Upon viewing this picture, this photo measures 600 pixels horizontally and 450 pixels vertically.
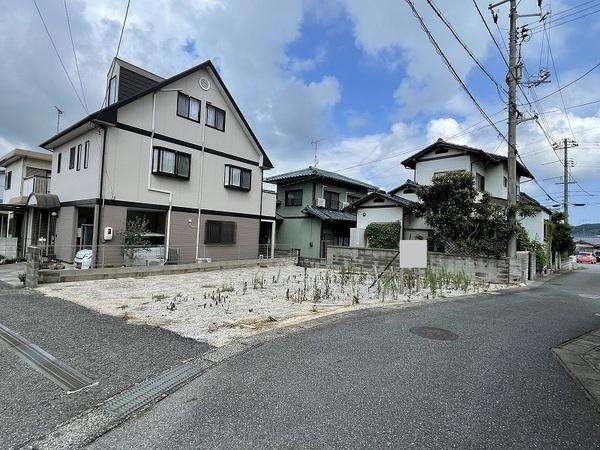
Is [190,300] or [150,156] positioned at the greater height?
[150,156]

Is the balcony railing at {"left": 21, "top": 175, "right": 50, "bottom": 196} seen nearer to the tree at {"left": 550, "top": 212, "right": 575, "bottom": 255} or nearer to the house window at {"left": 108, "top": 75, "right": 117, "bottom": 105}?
the house window at {"left": 108, "top": 75, "right": 117, "bottom": 105}

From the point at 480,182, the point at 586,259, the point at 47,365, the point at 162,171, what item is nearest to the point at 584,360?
the point at 47,365

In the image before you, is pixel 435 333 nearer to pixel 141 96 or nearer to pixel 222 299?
pixel 222 299

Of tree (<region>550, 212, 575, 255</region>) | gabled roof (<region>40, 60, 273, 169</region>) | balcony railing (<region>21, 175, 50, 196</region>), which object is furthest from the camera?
tree (<region>550, 212, 575, 255</region>)

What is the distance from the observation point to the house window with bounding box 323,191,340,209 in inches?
879

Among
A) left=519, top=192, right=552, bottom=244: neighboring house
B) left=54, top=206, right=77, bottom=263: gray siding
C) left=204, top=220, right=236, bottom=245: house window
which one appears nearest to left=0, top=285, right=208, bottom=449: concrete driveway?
left=54, top=206, right=77, bottom=263: gray siding

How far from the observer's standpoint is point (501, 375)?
11.7 ft

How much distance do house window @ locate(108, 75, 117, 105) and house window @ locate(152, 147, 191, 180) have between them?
3.07 m

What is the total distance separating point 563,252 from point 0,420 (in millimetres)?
31729

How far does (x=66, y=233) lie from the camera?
1376 cm

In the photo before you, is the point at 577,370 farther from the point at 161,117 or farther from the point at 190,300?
the point at 161,117

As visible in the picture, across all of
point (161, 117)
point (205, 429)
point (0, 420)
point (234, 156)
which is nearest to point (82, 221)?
point (161, 117)

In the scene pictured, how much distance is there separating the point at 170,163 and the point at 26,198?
26.9 ft

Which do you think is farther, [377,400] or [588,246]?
[588,246]
